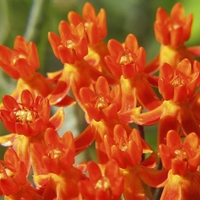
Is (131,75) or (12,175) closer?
(12,175)

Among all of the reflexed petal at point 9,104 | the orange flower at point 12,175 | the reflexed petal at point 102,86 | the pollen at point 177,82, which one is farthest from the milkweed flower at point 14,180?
the pollen at point 177,82

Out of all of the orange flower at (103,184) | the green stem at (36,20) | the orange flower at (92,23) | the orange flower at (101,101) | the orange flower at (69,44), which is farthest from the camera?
the green stem at (36,20)

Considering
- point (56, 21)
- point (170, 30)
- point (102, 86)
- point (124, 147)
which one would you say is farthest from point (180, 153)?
point (56, 21)

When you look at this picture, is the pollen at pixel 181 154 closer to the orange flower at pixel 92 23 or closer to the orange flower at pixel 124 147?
the orange flower at pixel 124 147

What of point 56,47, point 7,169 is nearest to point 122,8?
point 56,47

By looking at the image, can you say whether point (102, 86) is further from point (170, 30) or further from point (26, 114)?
point (170, 30)

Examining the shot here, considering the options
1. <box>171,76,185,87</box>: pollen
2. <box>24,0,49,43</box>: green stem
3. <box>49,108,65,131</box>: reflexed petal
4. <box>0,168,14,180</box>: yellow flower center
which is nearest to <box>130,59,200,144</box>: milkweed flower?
<box>171,76,185,87</box>: pollen

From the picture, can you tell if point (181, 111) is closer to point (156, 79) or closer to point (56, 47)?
point (156, 79)
